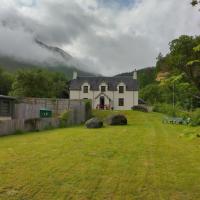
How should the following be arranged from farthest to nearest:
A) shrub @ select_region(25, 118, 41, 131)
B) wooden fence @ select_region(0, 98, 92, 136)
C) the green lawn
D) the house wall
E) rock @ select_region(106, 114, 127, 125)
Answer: the house wall → rock @ select_region(106, 114, 127, 125) → wooden fence @ select_region(0, 98, 92, 136) → shrub @ select_region(25, 118, 41, 131) → the green lawn

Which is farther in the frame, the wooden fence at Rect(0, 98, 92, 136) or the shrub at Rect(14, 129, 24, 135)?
the wooden fence at Rect(0, 98, 92, 136)

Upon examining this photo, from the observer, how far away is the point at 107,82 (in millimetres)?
84938

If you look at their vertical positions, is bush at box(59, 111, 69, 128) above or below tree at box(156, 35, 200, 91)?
→ below

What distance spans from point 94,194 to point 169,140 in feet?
51.9

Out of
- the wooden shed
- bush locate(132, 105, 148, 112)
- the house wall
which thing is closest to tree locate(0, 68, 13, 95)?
the house wall

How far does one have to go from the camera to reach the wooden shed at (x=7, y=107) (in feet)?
154

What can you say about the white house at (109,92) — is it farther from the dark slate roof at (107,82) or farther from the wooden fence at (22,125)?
the wooden fence at (22,125)

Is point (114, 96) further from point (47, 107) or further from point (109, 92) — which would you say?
point (47, 107)

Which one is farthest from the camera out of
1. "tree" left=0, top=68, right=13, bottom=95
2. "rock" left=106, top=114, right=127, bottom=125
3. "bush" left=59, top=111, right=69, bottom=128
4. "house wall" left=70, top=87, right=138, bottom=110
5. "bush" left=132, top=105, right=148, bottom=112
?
"tree" left=0, top=68, right=13, bottom=95

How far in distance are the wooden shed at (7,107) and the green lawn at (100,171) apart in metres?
23.0

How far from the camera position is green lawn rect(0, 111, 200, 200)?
12844mm

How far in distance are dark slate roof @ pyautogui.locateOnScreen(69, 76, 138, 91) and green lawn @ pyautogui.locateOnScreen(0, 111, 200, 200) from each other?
59.0m

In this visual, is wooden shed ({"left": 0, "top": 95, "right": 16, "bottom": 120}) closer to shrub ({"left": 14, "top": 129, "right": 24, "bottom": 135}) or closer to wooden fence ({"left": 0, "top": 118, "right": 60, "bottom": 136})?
wooden fence ({"left": 0, "top": 118, "right": 60, "bottom": 136})

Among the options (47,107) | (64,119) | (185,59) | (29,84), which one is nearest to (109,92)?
(29,84)
